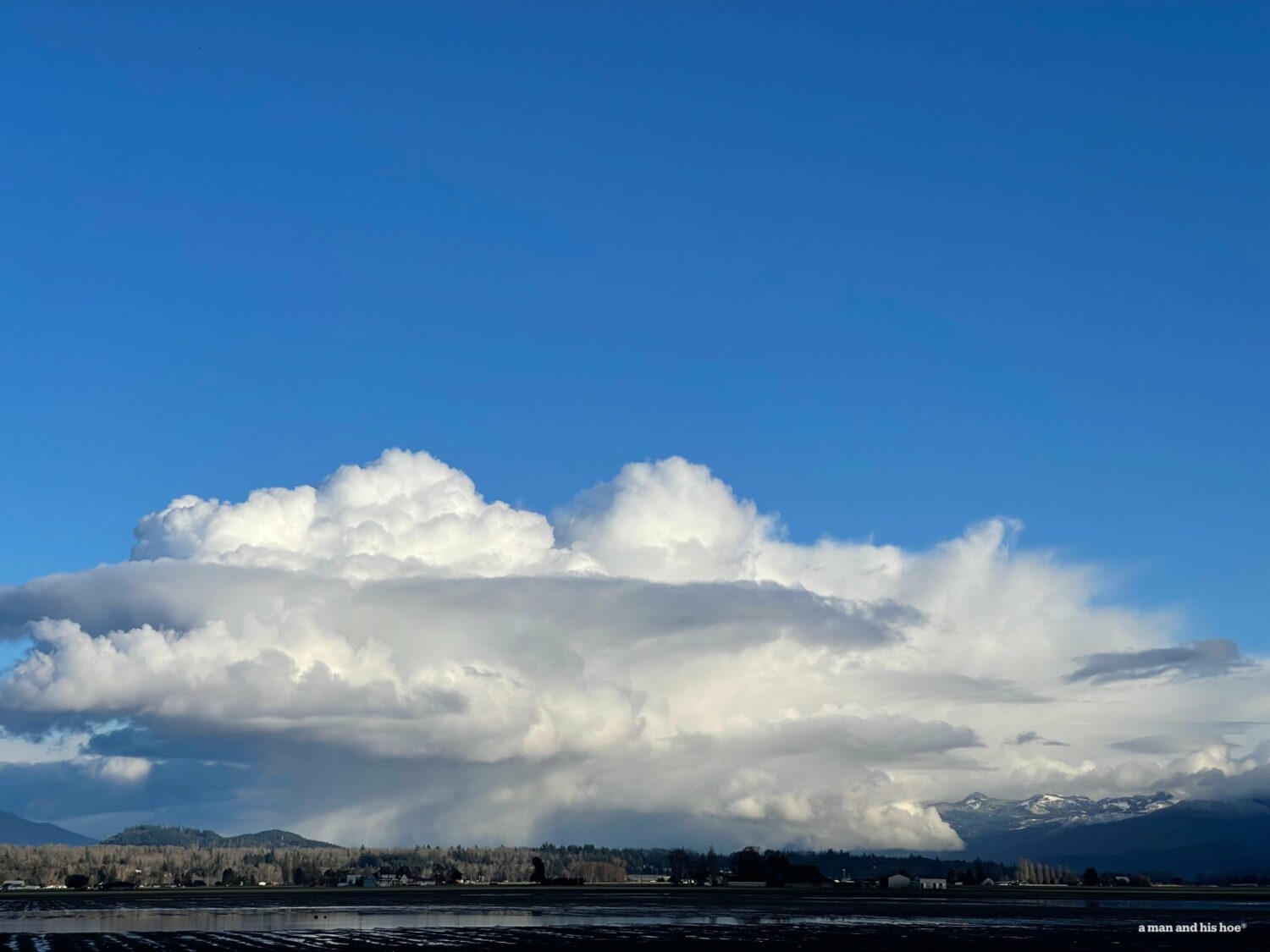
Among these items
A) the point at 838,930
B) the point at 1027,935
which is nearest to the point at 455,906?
the point at 838,930

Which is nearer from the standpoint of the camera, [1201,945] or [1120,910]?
[1201,945]

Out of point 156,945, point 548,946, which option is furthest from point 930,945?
point 156,945

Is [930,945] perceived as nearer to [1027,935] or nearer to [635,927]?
[1027,935]

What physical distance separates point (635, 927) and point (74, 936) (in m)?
54.3

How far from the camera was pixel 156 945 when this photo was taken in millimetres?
106062

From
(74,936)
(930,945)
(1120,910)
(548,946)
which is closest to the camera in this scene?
(548,946)

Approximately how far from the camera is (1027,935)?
12712 centimetres

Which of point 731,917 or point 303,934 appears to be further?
point 731,917

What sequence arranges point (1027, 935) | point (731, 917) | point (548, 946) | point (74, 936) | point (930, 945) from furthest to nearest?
1. point (731, 917)
2. point (1027, 935)
3. point (74, 936)
4. point (930, 945)
5. point (548, 946)

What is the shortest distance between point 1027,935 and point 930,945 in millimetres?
22404

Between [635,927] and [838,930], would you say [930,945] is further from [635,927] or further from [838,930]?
[635,927]

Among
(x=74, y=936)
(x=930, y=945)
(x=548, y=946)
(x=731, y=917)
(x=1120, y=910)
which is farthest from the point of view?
(x=1120, y=910)

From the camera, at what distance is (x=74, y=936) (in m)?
117

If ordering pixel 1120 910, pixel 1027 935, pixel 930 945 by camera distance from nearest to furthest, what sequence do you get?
pixel 930 945, pixel 1027 935, pixel 1120 910
